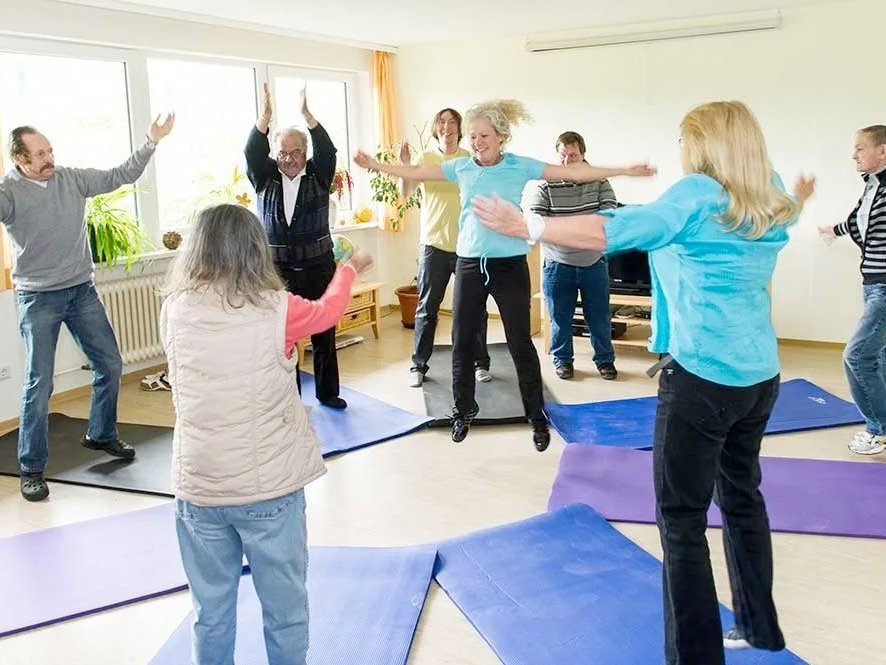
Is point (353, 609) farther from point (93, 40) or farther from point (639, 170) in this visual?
point (93, 40)

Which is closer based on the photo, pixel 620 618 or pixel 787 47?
pixel 620 618

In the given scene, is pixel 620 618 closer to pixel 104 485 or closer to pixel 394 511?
pixel 394 511

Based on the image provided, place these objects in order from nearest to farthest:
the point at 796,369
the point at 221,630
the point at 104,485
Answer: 1. the point at 221,630
2. the point at 104,485
3. the point at 796,369

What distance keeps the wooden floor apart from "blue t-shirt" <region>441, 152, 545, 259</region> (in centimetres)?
101

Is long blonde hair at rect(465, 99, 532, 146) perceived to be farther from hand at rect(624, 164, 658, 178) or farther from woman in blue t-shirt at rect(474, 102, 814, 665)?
woman in blue t-shirt at rect(474, 102, 814, 665)

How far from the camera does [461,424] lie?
4.13 metres

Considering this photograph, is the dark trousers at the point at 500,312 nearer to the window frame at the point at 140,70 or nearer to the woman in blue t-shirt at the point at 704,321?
the woman in blue t-shirt at the point at 704,321

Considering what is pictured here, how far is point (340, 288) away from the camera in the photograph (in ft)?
6.68

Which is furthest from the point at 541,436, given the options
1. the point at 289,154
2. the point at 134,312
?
the point at 134,312

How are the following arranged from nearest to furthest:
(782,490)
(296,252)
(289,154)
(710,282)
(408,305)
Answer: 1. (710,282)
2. (782,490)
3. (289,154)
4. (296,252)
5. (408,305)

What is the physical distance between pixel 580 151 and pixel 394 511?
2.76 m

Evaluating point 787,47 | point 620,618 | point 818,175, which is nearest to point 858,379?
point 620,618

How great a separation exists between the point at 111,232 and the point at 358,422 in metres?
1.97

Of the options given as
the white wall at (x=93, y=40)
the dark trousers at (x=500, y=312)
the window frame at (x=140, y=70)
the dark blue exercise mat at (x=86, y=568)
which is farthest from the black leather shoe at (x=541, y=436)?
the window frame at (x=140, y=70)
